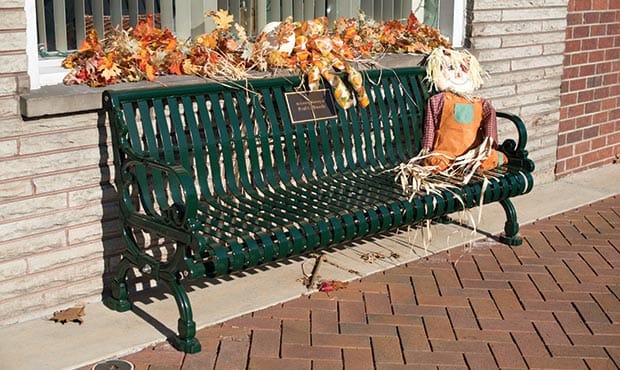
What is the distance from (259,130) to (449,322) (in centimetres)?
136

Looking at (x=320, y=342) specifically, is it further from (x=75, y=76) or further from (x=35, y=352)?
(x=75, y=76)

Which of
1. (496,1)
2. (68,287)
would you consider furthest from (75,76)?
(496,1)

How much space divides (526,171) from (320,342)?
1.89 meters

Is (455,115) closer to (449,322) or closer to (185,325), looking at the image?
(449,322)

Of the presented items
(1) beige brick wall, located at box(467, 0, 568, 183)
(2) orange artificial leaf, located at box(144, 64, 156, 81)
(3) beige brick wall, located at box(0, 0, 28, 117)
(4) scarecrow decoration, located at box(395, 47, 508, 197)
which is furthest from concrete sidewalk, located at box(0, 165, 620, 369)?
(1) beige brick wall, located at box(467, 0, 568, 183)

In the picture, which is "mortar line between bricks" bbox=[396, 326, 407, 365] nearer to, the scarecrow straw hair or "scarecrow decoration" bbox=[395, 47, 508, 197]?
"scarecrow decoration" bbox=[395, 47, 508, 197]

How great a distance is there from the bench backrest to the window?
511 millimetres

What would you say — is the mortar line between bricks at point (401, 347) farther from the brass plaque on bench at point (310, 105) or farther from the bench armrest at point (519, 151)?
the bench armrest at point (519, 151)

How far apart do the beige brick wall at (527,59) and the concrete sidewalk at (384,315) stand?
1296 mm

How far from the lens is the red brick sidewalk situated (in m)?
3.96

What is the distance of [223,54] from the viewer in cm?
491

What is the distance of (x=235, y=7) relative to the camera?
17.4ft

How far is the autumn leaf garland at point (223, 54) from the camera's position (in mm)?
4512

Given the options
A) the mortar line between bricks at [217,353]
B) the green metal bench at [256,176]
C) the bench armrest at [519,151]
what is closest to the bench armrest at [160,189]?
the green metal bench at [256,176]
